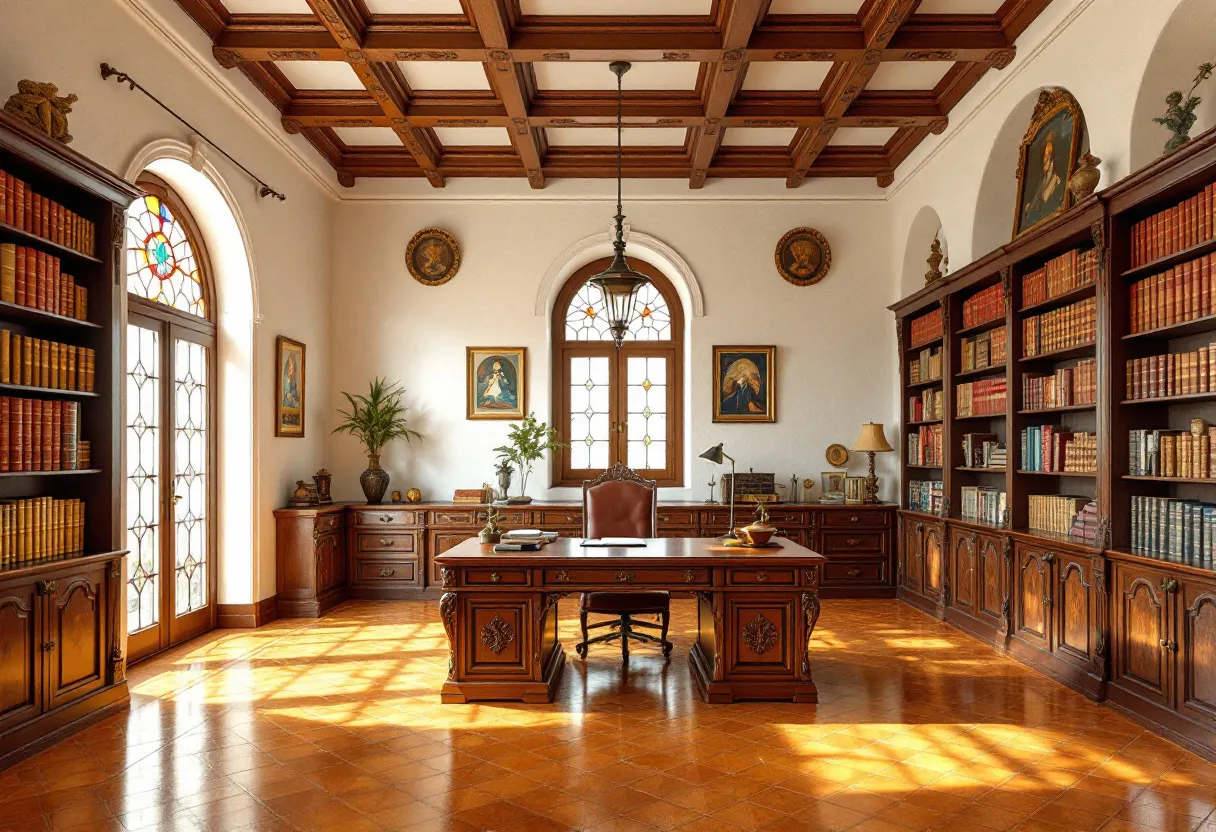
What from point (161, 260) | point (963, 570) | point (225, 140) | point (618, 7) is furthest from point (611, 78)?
point (963, 570)

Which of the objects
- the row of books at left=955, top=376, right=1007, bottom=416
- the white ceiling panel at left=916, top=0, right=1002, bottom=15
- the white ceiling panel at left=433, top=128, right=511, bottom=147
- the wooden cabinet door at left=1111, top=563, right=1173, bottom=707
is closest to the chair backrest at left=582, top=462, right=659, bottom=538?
the row of books at left=955, top=376, right=1007, bottom=416

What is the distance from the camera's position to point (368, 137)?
308 inches

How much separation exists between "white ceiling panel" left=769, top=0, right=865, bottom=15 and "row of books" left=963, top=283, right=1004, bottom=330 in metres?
2.08

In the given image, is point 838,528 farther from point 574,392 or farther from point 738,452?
point 574,392

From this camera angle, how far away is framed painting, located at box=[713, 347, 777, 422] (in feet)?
28.5

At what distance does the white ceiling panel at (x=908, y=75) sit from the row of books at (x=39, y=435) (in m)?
5.50

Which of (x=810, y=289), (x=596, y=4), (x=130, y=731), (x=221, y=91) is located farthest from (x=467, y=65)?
(x=130, y=731)

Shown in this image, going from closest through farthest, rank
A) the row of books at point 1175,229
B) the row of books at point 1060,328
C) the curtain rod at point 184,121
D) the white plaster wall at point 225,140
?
the row of books at point 1175,229
the white plaster wall at point 225,140
the curtain rod at point 184,121
the row of books at point 1060,328

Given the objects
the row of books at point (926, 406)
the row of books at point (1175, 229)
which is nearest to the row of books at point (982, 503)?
the row of books at point (926, 406)

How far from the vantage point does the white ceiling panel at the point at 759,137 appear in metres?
7.61

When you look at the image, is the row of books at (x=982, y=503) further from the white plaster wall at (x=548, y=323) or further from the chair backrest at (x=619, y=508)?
the chair backrest at (x=619, y=508)

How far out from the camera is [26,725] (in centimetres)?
382

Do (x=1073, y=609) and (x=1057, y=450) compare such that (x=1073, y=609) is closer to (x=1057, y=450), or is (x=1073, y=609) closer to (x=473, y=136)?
(x=1057, y=450)

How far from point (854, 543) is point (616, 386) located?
2.78 metres
